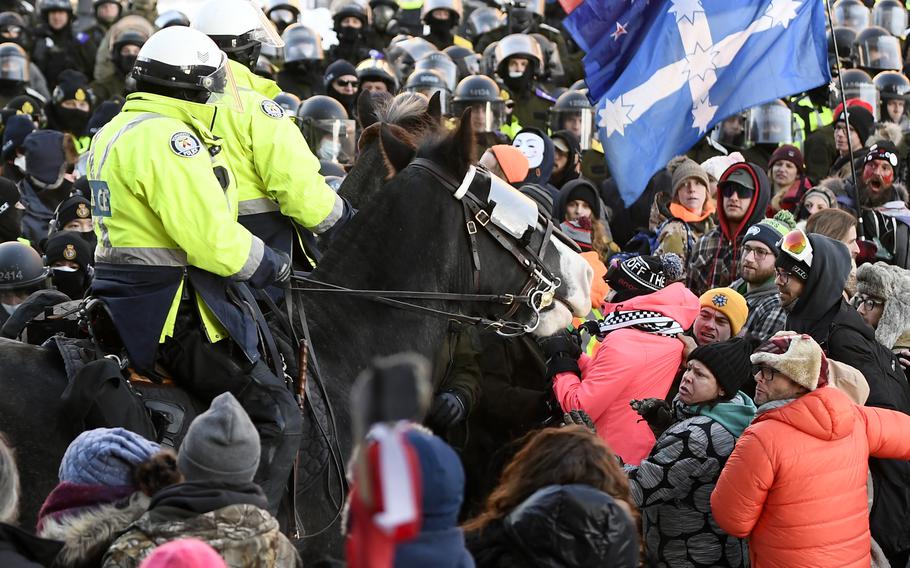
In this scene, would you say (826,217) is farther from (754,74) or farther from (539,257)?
(539,257)

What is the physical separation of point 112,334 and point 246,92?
1.26m

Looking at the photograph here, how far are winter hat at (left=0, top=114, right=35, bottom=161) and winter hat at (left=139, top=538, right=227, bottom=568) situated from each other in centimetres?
1054

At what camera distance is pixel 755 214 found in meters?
8.55

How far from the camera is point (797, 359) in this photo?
512 cm

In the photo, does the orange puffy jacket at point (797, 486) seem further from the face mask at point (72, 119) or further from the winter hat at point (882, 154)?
the face mask at point (72, 119)

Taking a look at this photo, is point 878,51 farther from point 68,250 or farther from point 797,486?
point 797,486

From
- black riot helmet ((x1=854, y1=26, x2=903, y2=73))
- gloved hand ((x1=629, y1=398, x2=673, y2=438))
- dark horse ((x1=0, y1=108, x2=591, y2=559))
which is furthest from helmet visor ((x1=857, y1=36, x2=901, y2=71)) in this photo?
dark horse ((x1=0, y1=108, x2=591, y2=559))

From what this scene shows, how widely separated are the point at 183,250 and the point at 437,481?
2.43 meters

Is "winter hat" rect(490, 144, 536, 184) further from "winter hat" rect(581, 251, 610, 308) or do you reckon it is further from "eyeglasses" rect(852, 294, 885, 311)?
"eyeglasses" rect(852, 294, 885, 311)

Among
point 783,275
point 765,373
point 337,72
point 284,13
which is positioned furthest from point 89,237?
point 284,13

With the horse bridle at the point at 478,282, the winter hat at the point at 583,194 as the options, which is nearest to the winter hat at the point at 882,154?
the winter hat at the point at 583,194

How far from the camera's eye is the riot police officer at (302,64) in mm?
18953

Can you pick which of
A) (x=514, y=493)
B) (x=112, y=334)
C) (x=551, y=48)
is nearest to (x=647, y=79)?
(x=112, y=334)

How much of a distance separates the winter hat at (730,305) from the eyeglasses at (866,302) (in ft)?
2.20
